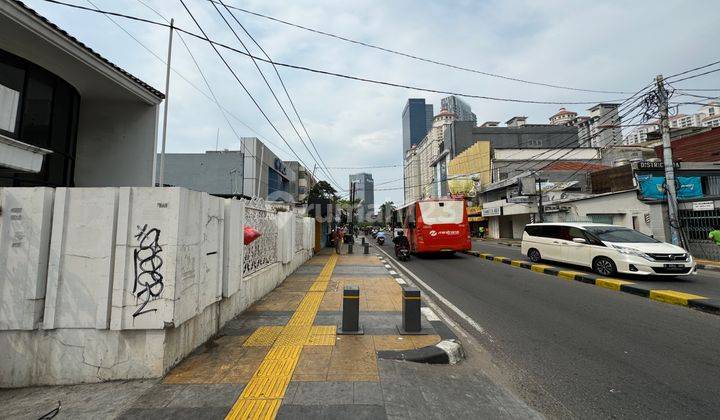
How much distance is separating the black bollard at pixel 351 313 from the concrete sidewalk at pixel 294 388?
0.53 feet

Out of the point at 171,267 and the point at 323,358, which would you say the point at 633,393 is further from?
the point at 171,267

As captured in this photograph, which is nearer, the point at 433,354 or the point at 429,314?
the point at 433,354

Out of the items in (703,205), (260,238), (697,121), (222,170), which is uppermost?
(697,121)

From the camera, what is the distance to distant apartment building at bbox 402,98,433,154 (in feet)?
383

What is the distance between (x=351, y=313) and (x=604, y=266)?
28.7 feet

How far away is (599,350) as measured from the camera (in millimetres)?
4312

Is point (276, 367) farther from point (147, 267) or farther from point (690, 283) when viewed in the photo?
point (690, 283)

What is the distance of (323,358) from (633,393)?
10.8 ft

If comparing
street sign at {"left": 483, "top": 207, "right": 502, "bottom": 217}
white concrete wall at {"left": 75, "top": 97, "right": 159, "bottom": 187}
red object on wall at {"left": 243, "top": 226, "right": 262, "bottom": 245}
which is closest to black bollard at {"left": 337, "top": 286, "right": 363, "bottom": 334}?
red object on wall at {"left": 243, "top": 226, "right": 262, "bottom": 245}

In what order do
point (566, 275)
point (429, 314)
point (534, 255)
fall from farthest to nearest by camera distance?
point (534, 255)
point (566, 275)
point (429, 314)

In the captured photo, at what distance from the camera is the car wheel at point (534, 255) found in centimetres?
1285

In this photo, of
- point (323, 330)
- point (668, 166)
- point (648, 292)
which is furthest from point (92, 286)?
point (668, 166)

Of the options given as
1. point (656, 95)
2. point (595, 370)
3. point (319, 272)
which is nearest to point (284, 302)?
point (319, 272)

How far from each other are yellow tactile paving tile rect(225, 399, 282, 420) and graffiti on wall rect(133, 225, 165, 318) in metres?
1.55
